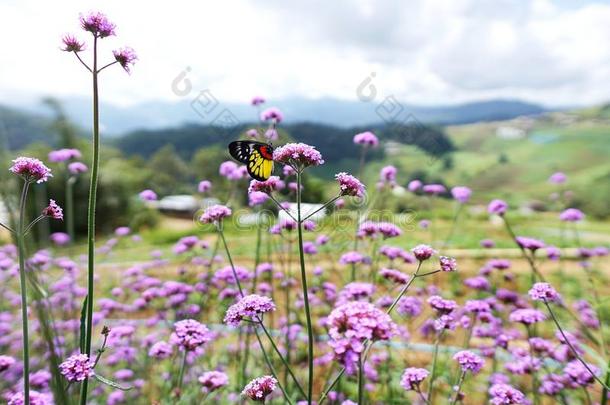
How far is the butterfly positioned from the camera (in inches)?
63.5

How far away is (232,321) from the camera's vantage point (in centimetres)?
137

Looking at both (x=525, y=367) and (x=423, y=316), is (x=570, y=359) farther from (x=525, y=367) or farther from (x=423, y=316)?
(x=423, y=316)

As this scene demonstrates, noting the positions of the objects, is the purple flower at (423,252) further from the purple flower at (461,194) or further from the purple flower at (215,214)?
the purple flower at (461,194)

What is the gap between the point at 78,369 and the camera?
1.22 meters

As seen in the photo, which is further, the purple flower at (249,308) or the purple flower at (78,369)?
the purple flower at (249,308)

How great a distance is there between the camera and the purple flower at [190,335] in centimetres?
163

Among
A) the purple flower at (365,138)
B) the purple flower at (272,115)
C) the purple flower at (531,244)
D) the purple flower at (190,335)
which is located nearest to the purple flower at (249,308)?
the purple flower at (190,335)

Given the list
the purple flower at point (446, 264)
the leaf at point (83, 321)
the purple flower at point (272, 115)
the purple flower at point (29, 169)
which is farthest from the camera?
the purple flower at point (272, 115)

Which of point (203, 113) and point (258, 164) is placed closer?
point (258, 164)

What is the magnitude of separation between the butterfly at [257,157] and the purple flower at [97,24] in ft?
2.02

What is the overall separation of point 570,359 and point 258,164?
2496mm

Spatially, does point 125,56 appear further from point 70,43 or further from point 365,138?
point 365,138

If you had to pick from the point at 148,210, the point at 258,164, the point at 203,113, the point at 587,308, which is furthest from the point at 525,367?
the point at 148,210

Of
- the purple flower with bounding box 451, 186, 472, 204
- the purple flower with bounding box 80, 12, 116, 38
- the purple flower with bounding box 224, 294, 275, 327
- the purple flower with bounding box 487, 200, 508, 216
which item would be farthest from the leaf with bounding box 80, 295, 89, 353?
the purple flower with bounding box 451, 186, 472, 204
